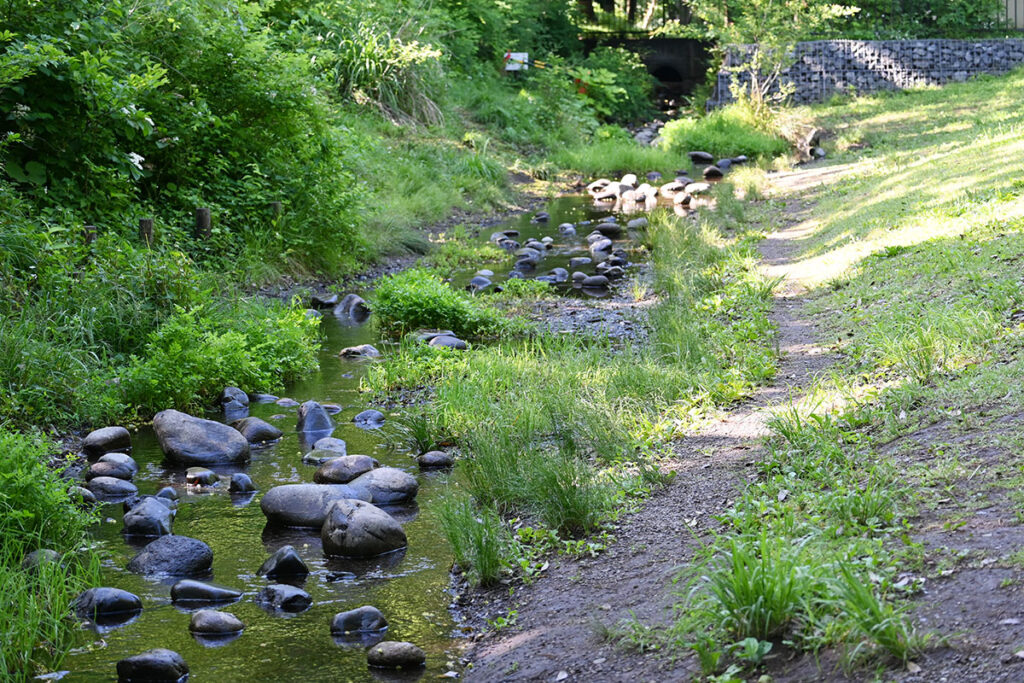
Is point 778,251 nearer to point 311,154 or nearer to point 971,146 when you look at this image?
point 971,146

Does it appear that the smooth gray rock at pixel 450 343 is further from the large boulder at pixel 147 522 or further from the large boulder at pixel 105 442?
the large boulder at pixel 147 522

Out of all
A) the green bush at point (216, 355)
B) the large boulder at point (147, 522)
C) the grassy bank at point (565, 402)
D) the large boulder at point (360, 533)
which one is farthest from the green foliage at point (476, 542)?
the green bush at point (216, 355)

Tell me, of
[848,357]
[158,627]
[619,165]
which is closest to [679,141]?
[619,165]

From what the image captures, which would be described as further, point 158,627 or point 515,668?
point 158,627

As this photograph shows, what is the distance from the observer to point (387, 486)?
20.2ft

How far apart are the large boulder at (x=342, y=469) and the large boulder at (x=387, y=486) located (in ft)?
0.34

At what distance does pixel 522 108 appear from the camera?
24.9 metres

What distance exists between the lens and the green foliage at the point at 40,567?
416 cm

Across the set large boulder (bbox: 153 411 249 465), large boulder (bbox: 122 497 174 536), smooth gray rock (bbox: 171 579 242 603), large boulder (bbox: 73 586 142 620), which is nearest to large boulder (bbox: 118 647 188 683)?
large boulder (bbox: 73 586 142 620)

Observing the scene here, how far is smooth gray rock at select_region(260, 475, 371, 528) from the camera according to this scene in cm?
584

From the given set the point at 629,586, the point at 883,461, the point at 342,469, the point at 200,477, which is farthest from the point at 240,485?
the point at 883,461

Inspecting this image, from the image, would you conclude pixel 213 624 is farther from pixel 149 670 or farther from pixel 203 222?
pixel 203 222

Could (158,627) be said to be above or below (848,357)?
below

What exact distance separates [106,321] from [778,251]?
24.2 feet
